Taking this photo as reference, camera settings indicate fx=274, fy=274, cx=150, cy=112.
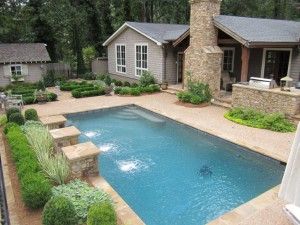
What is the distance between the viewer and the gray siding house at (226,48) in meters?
14.0

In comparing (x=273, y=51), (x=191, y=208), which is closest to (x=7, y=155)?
(x=191, y=208)

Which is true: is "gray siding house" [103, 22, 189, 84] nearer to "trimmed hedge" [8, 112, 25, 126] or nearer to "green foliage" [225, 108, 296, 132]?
"green foliage" [225, 108, 296, 132]

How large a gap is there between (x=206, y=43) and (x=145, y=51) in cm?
620

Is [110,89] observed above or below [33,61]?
below

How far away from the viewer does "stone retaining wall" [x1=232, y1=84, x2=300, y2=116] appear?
1109cm

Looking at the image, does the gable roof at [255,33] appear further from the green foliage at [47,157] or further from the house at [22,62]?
the house at [22,62]

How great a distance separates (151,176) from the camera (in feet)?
25.8

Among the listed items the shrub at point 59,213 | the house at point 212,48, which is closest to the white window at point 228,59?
the house at point 212,48

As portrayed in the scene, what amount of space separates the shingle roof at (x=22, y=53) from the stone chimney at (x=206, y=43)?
45.3 ft

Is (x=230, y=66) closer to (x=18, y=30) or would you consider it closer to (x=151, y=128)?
(x=151, y=128)

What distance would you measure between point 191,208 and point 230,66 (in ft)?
44.3

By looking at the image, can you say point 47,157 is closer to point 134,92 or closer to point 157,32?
point 134,92

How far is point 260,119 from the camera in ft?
37.6

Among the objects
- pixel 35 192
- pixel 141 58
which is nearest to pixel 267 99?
pixel 35 192
